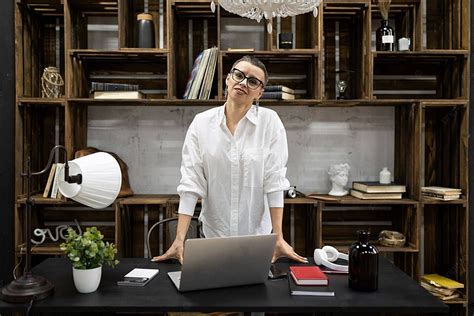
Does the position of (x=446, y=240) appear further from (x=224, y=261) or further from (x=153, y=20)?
(x=153, y=20)

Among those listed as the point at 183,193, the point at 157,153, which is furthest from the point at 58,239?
the point at 183,193

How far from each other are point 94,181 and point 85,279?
0.34 meters

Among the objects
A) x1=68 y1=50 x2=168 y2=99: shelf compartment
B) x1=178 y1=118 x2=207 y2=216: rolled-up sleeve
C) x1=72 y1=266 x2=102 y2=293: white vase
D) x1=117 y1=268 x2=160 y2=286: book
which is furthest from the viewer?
x1=68 y1=50 x2=168 y2=99: shelf compartment

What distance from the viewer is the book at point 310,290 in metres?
1.58

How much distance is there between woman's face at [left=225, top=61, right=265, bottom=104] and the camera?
2.03 meters

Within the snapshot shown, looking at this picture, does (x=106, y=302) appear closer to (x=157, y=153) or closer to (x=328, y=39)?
(x=157, y=153)

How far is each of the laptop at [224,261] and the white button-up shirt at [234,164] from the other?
0.64m

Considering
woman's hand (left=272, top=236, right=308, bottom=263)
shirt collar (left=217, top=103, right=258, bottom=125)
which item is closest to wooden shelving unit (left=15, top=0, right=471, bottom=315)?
shirt collar (left=217, top=103, right=258, bottom=125)

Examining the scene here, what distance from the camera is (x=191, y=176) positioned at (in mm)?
2248

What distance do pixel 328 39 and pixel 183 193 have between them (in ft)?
5.85

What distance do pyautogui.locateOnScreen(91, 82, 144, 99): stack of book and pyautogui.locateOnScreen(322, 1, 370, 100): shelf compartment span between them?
1.34 m

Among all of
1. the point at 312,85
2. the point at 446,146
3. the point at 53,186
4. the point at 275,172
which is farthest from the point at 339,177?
the point at 53,186

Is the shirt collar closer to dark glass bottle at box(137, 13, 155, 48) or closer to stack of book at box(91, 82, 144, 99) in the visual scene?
stack of book at box(91, 82, 144, 99)

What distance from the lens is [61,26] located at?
3.27m
